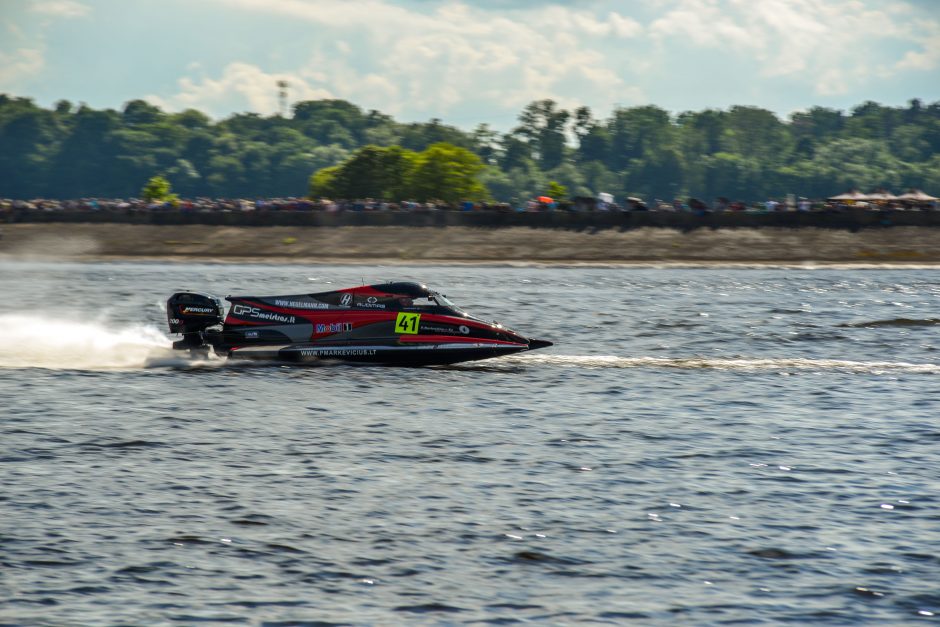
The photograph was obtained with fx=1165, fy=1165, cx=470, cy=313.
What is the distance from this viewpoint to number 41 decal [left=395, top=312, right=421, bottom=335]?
88.5 feet

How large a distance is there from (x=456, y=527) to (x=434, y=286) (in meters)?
40.8

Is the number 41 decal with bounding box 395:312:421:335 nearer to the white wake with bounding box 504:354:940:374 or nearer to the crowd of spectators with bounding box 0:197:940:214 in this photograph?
the white wake with bounding box 504:354:940:374

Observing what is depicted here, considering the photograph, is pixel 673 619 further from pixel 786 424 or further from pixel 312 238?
pixel 312 238

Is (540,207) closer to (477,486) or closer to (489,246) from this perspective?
(489,246)

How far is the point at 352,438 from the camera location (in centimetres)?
1992

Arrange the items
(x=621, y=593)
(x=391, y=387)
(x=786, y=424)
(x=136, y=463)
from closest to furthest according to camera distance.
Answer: (x=621, y=593) → (x=136, y=463) → (x=786, y=424) → (x=391, y=387)

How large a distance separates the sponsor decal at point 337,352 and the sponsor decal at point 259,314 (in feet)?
2.72

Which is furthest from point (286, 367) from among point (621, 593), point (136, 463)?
point (621, 593)

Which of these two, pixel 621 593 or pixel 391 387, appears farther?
pixel 391 387

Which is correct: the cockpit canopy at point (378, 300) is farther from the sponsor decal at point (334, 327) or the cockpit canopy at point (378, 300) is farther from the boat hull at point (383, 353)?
the boat hull at point (383, 353)

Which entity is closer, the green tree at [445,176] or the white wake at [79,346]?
the white wake at [79,346]

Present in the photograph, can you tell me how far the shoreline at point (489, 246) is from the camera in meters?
68.9

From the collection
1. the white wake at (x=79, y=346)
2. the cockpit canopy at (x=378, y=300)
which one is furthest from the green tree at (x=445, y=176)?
the cockpit canopy at (x=378, y=300)

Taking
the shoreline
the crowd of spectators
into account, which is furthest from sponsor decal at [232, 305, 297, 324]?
the crowd of spectators
